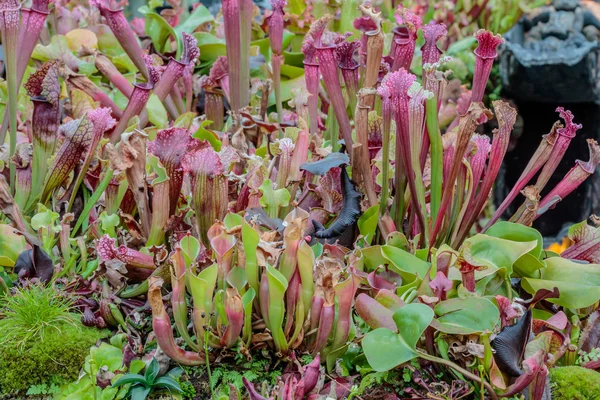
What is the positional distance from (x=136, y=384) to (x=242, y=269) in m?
0.29

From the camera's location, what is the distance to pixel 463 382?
116 centimetres

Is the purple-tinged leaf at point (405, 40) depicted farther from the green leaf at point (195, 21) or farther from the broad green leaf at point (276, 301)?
the green leaf at point (195, 21)

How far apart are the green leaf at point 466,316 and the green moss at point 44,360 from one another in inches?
27.5

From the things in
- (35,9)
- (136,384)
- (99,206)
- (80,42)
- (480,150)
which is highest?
(35,9)

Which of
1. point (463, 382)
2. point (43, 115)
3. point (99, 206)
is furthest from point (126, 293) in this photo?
point (463, 382)

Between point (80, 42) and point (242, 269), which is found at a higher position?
point (80, 42)

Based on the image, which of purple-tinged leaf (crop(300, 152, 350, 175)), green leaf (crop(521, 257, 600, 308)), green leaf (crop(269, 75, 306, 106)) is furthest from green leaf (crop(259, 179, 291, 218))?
green leaf (crop(269, 75, 306, 106))

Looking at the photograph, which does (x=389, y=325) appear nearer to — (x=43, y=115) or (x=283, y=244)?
(x=283, y=244)

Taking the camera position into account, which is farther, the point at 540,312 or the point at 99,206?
the point at 99,206

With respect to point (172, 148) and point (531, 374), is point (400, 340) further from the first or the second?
point (172, 148)

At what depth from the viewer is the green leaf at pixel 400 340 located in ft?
3.64

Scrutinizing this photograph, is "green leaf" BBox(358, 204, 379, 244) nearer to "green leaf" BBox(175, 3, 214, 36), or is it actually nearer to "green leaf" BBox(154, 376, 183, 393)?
"green leaf" BBox(154, 376, 183, 393)

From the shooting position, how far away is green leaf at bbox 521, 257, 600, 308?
1.28 m

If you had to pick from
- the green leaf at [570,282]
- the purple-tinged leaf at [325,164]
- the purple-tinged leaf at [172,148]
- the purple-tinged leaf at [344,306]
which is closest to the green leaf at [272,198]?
the purple-tinged leaf at [325,164]
